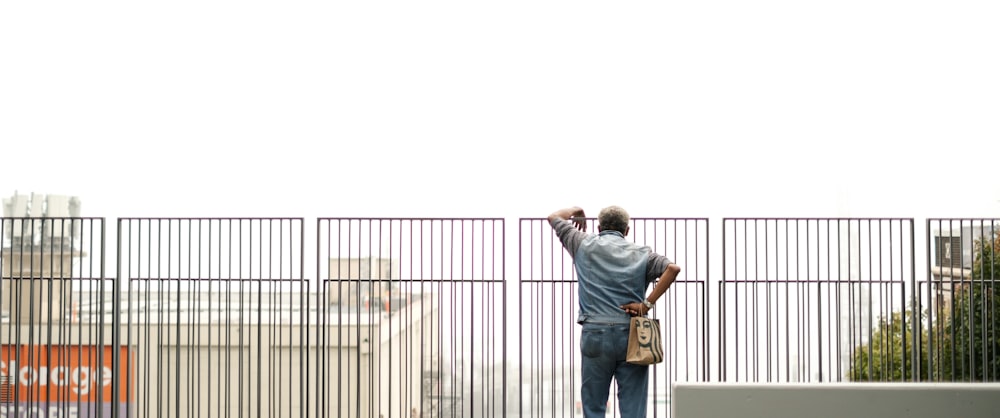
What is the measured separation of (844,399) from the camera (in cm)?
395

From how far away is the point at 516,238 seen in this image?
5141mm

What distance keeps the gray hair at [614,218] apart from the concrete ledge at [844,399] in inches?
29.1

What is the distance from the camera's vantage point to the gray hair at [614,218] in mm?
4332

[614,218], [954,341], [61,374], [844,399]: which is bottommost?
[61,374]

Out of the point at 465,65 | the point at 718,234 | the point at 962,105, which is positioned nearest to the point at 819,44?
the point at 962,105

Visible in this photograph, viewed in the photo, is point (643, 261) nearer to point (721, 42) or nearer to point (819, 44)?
point (721, 42)

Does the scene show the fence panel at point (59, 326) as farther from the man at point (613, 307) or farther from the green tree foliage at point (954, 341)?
the green tree foliage at point (954, 341)

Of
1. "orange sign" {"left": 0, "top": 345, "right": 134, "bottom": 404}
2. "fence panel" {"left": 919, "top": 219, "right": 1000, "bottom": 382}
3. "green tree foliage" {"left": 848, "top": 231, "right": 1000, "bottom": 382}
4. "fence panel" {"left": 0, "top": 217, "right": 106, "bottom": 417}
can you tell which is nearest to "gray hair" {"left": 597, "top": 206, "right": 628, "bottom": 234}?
"green tree foliage" {"left": 848, "top": 231, "right": 1000, "bottom": 382}

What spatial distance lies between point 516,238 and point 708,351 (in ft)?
3.54

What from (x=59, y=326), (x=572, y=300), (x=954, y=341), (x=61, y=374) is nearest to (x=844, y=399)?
(x=954, y=341)

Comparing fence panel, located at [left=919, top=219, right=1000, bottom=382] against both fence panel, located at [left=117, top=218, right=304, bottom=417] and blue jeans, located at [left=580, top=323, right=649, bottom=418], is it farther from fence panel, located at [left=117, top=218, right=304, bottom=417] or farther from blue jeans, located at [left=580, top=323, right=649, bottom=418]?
fence panel, located at [left=117, top=218, right=304, bottom=417]

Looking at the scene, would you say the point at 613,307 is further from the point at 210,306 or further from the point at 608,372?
the point at 210,306

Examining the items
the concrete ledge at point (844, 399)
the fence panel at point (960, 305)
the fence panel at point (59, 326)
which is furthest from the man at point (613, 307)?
the fence panel at point (59, 326)

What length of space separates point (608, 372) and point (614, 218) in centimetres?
64
